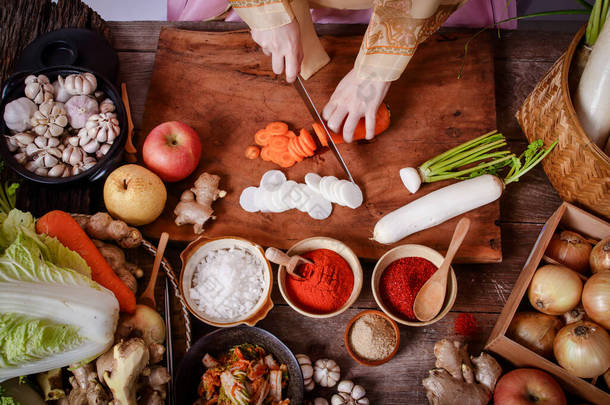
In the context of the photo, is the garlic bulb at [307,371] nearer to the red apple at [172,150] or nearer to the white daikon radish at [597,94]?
the red apple at [172,150]

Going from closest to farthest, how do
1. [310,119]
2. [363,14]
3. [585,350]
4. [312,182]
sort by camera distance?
[585,350] → [312,182] → [310,119] → [363,14]

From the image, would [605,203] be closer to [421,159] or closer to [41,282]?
[421,159]

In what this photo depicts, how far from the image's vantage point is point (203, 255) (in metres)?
1.46

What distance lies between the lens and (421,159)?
1627 millimetres

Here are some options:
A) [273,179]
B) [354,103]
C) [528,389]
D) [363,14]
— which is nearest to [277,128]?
[273,179]

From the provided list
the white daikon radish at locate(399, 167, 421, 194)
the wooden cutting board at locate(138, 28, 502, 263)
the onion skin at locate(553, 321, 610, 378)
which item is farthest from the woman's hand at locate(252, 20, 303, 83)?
the onion skin at locate(553, 321, 610, 378)

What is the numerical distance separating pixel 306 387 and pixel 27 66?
143 centimetres

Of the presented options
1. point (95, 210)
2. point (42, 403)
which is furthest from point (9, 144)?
point (42, 403)

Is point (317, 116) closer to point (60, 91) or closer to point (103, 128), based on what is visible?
point (103, 128)

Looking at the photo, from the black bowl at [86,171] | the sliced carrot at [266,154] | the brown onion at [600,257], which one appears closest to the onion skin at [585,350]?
the brown onion at [600,257]

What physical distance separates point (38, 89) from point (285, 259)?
95 cm

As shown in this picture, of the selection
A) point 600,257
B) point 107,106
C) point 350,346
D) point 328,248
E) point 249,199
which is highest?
point 107,106

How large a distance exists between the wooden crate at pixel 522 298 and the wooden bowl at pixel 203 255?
66 centimetres

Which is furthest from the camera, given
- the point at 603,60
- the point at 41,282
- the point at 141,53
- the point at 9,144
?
the point at 141,53
